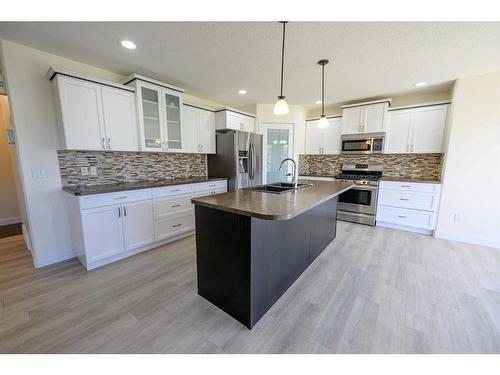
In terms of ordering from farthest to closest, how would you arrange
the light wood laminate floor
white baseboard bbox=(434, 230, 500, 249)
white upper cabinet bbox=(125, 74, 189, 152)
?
1. white baseboard bbox=(434, 230, 500, 249)
2. white upper cabinet bbox=(125, 74, 189, 152)
3. the light wood laminate floor

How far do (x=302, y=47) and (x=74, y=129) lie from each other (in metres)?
2.68

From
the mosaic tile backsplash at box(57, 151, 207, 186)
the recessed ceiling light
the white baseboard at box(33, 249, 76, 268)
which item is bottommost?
the white baseboard at box(33, 249, 76, 268)

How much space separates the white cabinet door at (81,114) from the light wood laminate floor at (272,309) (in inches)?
58.4

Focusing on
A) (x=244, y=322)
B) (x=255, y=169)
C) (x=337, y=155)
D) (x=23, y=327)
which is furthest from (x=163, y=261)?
(x=337, y=155)

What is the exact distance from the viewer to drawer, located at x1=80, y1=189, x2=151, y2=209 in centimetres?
218

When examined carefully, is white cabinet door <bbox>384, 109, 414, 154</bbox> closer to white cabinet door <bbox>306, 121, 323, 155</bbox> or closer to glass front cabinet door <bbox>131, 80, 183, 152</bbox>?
white cabinet door <bbox>306, 121, 323, 155</bbox>

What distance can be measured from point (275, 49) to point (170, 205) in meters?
2.40

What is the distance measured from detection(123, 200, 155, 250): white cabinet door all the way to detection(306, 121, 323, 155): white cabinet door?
3620mm

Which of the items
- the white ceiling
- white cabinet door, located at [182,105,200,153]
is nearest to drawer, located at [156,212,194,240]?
white cabinet door, located at [182,105,200,153]

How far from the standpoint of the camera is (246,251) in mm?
1460

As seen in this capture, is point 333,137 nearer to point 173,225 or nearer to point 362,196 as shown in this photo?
point 362,196

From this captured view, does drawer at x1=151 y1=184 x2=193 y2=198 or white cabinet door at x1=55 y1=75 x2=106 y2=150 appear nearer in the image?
white cabinet door at x1=55 y1=75 x2=106 y2=150

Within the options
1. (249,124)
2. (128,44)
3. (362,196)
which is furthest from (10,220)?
(362,196)

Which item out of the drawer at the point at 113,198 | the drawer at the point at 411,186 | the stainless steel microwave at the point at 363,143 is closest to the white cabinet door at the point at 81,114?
the drawer at the point at 113,198
